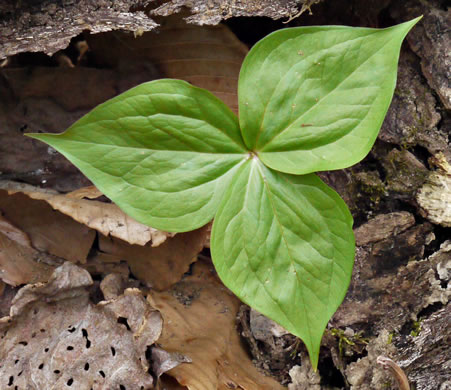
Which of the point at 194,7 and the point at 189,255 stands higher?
the point at 194,7

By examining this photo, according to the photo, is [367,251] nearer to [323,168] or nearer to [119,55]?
[323,168]

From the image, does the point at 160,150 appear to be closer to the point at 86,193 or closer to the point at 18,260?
the point at 86,193

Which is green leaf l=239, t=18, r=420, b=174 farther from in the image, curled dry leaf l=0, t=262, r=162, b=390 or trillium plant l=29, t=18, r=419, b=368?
curled dry leaf l=0, t=262, r=162, b=390

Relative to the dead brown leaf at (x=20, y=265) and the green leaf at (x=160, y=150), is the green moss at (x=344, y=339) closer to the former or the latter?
the green leaf at (x=160, y=150)

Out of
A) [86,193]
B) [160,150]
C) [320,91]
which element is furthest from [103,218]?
[320,91]

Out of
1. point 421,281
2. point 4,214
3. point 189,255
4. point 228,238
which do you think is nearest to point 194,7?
point 228,238

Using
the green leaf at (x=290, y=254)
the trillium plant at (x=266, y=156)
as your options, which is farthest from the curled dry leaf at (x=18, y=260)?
the green leaf at (x=290, y=254)

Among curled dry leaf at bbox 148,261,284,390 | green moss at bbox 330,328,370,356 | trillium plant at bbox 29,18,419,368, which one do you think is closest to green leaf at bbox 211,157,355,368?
trillium plant at bbox 29,18,419,368
